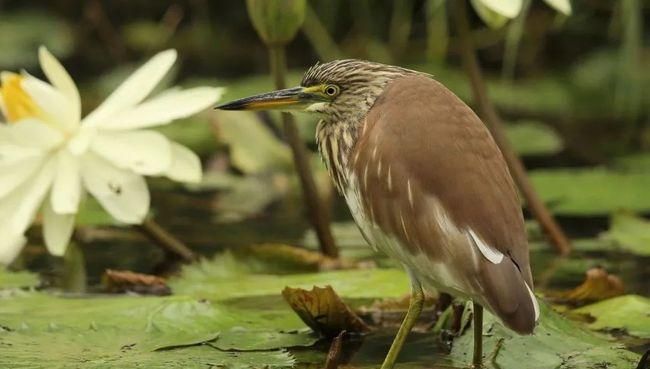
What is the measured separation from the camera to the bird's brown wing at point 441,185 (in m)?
2.07

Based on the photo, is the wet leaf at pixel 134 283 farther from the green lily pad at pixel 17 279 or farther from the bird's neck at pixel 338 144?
the bird's neck at pixel 338 144

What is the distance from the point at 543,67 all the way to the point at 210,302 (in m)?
4.00

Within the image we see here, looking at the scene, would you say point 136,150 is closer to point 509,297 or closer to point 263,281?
point 263,281

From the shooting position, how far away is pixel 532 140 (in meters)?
4.54

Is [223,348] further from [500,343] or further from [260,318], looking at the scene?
[500,343]

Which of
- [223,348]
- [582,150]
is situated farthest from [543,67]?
[223,348]

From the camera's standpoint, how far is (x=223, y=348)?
2.39 meters

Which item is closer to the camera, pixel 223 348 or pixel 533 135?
pixel 223 348

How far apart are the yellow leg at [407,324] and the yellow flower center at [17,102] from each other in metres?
0.86

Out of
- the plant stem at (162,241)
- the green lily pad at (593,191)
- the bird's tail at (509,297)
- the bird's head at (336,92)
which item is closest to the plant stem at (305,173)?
the plant stem at (162,241)

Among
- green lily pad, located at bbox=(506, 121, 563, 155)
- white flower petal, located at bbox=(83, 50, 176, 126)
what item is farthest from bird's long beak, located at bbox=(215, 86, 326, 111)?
green lily pad, located at bbox=(506, 121, 563, 155)

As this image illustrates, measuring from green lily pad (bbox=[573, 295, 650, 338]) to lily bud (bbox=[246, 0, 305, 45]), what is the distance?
0.78 m

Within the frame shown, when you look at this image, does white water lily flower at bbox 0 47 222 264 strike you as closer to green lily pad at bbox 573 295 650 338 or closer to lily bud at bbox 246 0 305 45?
lily bud at bbox 246 0 305 45

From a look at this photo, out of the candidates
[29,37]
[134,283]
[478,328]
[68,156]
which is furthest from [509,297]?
[29,37]
